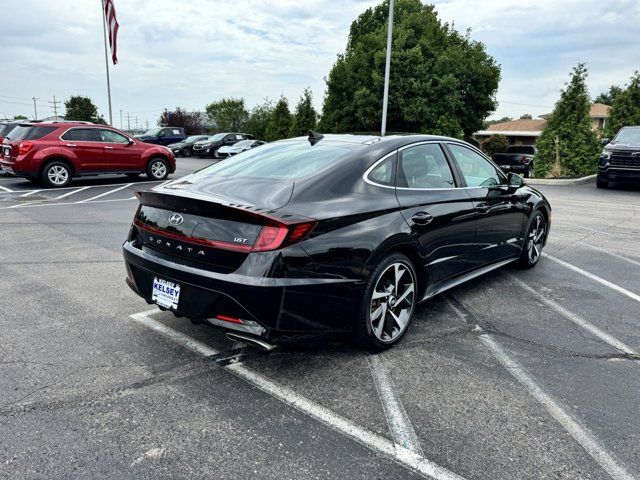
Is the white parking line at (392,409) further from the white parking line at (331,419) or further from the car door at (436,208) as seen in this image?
the car door at (436,208)

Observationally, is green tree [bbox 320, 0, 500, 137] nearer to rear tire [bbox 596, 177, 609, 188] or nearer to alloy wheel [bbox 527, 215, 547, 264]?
rear tire [bbox 596, 177, 609, 188]

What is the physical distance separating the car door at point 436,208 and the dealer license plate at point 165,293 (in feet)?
5.54

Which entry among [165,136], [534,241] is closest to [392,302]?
[534,241]

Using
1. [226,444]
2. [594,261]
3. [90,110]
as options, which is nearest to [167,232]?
[226,444]

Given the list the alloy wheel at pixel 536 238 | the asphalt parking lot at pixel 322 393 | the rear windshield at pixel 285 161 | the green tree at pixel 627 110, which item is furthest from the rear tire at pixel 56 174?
the green tree at pixel 627 110

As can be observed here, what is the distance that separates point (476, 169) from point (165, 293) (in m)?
3.19

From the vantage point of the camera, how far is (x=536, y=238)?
5953mm

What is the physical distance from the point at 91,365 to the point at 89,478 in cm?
116

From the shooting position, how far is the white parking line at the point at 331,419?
237 centimetres

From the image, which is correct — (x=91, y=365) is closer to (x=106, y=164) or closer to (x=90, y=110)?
(x=106, y=164)

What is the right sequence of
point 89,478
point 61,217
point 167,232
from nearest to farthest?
point 89,478
point 167,232
point 61,217

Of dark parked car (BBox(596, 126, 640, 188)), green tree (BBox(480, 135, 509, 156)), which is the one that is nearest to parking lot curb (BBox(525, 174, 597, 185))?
dark parked car (BBox(596, 126, 640, 188))

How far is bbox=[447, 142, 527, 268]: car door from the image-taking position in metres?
4.57

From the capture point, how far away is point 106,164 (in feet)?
44.7
